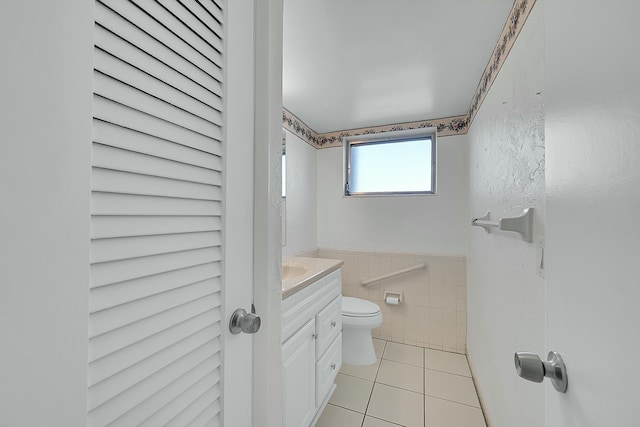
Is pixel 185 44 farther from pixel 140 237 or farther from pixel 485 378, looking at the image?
pixel 485 378

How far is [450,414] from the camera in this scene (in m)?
1.60

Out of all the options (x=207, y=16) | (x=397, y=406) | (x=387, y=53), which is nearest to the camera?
(x=207, y=16)

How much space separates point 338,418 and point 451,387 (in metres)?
0.89

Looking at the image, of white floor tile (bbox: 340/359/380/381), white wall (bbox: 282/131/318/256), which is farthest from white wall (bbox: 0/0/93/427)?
white floor tile (bbox: 340/359/380/381)

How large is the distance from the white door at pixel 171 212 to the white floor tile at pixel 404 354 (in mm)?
1892

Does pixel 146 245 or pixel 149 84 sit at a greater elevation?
pixel 149 84

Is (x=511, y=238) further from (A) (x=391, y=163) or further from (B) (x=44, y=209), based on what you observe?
(A) (x=391, y=163)

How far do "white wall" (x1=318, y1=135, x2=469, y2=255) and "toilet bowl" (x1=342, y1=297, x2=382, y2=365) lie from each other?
2.30ft

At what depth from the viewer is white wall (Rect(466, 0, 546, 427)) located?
0.90 metres

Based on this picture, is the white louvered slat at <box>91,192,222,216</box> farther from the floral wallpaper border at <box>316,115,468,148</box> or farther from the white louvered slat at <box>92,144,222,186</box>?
the floral wallpaper border at <box>316,115,468,148</box>

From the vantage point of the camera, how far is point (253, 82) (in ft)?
2.44

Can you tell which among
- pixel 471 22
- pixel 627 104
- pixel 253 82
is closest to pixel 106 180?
pixel 253 82

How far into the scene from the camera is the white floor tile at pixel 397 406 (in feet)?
5.11

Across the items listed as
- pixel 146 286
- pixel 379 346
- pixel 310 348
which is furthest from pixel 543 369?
pixel 379 346
